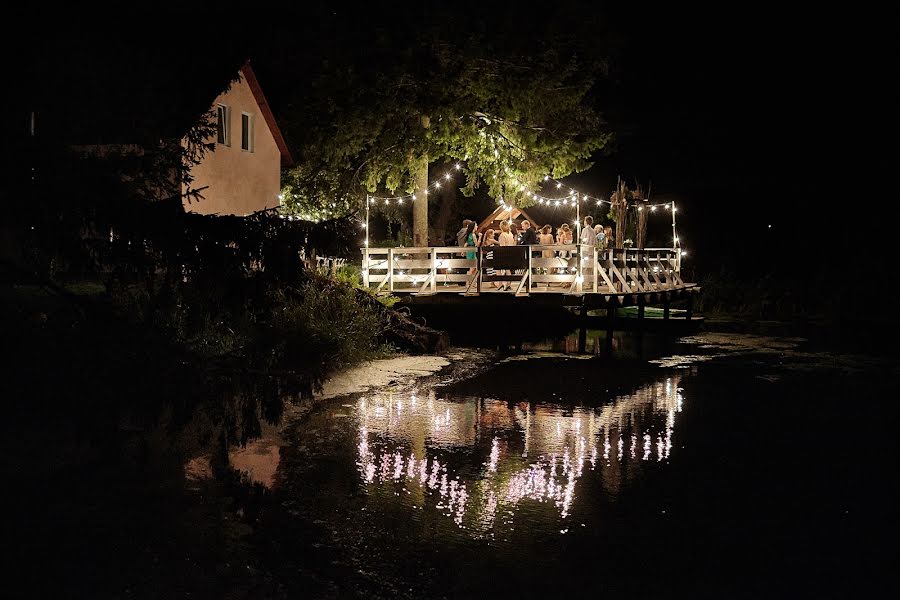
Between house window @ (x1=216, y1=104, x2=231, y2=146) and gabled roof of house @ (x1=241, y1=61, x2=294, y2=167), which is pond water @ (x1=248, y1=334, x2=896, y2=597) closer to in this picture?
house window @ (x1=216, y1=104, x2=231, y2=146)

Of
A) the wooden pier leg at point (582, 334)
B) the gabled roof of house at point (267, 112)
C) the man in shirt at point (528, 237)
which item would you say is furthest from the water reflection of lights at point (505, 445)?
the gabled roof of house at point (267, 112)

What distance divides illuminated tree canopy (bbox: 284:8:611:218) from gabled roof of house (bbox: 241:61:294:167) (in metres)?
0.57

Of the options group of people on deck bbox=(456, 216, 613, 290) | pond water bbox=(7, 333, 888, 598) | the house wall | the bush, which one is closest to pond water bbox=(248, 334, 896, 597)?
pond water bbox=(7, 333, 888, 598)

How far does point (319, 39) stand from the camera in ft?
95.5

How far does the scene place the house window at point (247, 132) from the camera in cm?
2923

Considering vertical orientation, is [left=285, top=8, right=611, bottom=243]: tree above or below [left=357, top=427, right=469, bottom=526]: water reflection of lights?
above

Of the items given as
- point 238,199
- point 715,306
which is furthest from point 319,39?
point 715,306

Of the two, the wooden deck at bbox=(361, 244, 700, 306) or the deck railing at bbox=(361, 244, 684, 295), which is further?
the deck railing at bbox=(361, 244, 684, 295)

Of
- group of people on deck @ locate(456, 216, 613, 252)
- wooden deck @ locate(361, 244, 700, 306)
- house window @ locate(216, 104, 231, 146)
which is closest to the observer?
wooden deck @ locate(361, 244, 700, 306)

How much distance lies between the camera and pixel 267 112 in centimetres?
2956

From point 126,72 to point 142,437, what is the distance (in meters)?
6.59

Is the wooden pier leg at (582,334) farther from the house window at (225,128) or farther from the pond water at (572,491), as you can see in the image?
the house window at (225,128)

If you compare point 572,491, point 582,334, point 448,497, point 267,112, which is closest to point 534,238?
point 582,334

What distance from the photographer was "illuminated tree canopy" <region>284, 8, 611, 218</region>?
27.7 meters
